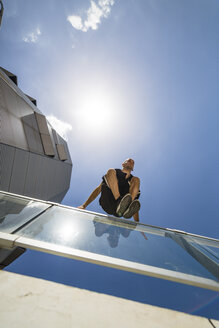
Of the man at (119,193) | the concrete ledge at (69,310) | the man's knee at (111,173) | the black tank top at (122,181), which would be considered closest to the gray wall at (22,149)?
the man at (119,193)

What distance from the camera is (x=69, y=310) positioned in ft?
2.77

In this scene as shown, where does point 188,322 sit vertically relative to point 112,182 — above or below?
below

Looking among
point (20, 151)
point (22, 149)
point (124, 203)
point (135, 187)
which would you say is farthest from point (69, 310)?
point (22, 149)

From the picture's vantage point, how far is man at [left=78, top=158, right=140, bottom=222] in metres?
3.59

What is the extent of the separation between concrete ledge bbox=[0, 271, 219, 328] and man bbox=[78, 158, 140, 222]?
2513 millimetres

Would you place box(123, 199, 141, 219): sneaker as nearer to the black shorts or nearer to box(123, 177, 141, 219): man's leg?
box(123, 177, 141, 219): man's leg

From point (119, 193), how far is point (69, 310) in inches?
124

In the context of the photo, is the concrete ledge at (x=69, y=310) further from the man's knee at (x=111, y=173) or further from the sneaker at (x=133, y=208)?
the man's knee at (x=111, y=173)

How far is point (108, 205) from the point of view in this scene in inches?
162

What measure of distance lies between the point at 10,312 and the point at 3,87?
8310mm

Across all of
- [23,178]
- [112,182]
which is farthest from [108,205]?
[23,178]

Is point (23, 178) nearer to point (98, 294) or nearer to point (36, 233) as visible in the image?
point (36, 233)

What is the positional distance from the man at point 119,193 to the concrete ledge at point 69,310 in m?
2.51

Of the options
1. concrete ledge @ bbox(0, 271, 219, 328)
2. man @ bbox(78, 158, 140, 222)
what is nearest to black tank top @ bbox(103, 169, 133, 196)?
man @ bbox(78, 158, 140, 222)
